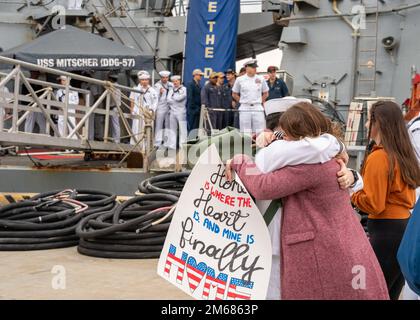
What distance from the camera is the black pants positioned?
4137mm

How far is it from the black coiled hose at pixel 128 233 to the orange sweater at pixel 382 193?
3240 mm

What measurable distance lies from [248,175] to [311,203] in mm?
320

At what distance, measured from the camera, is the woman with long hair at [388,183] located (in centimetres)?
405

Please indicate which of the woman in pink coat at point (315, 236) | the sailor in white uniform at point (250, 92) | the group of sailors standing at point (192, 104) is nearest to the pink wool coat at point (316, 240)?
the woman in pink coat at point (315, 236)

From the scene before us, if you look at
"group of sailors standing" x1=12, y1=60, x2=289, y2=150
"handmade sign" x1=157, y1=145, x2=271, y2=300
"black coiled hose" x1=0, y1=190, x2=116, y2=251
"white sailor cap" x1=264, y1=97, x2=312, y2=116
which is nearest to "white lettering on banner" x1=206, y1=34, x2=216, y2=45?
"group of sailors standing" x1=12, y1=60, x2=289, y2=150

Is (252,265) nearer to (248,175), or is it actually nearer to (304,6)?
(248,175)

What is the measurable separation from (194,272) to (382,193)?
1.33 meters

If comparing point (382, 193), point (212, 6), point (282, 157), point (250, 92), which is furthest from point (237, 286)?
point (212, 6)

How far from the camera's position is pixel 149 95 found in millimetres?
14062

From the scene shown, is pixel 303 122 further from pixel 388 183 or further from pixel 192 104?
pixel 192 104

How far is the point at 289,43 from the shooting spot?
15.9m

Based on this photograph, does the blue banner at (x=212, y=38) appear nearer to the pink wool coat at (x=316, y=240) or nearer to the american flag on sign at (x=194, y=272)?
the american flag on sign at (x=194, y=272)

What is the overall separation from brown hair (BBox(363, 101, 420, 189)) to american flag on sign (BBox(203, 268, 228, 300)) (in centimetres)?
135

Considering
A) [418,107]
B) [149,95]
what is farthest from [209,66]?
[418,107]
